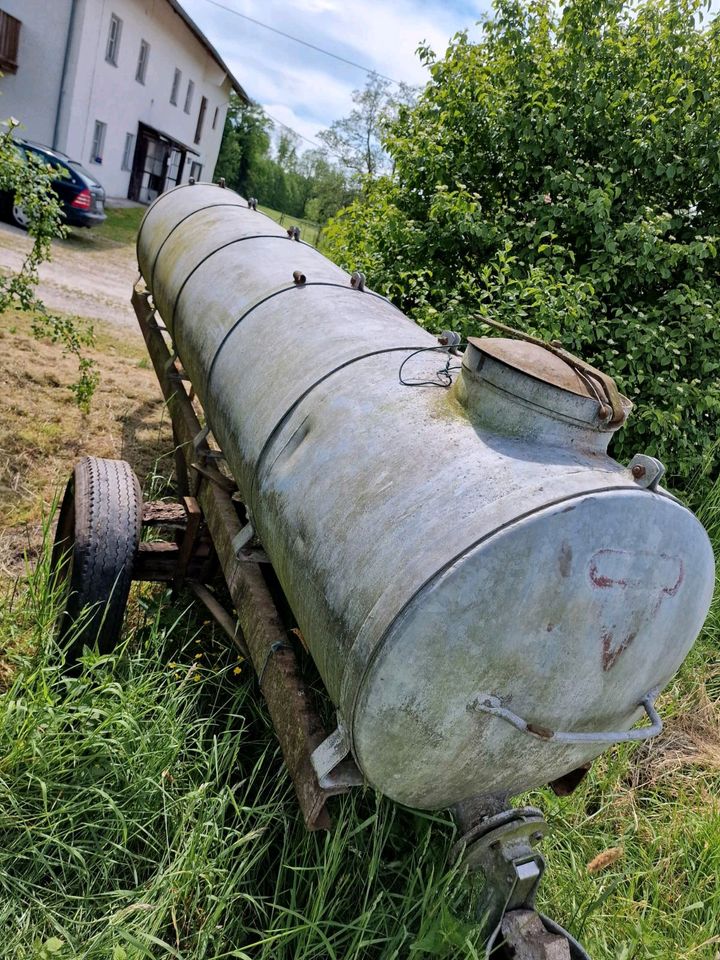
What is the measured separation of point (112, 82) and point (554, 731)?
20486mm

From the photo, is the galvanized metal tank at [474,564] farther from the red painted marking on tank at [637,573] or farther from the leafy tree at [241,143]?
the leafy tree at [241,143]

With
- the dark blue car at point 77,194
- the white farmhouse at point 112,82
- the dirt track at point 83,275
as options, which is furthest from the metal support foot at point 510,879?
the white farmhouse at point 112,82

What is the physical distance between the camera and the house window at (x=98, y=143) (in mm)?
18594

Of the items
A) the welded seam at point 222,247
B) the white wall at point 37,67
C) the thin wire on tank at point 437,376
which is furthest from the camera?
the white wall at point 37,67

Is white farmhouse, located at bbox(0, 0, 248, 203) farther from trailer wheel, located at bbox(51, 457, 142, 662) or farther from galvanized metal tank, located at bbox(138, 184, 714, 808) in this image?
galvanized metal tank, located at bbox(138, 184, 714, 808)

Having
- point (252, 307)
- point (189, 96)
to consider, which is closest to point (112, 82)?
point (189, 96)

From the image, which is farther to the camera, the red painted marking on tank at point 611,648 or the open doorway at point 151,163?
the open doorway at point 151,163

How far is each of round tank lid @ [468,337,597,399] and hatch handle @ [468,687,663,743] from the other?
82cm

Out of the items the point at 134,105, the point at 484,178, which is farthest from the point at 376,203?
the point at 134,105

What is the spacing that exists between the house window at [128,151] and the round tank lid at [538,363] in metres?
21.6

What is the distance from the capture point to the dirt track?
9.05 meters

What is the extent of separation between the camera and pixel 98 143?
18844mm

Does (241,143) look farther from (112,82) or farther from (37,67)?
(37,67)

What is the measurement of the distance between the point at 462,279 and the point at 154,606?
10.5ft
